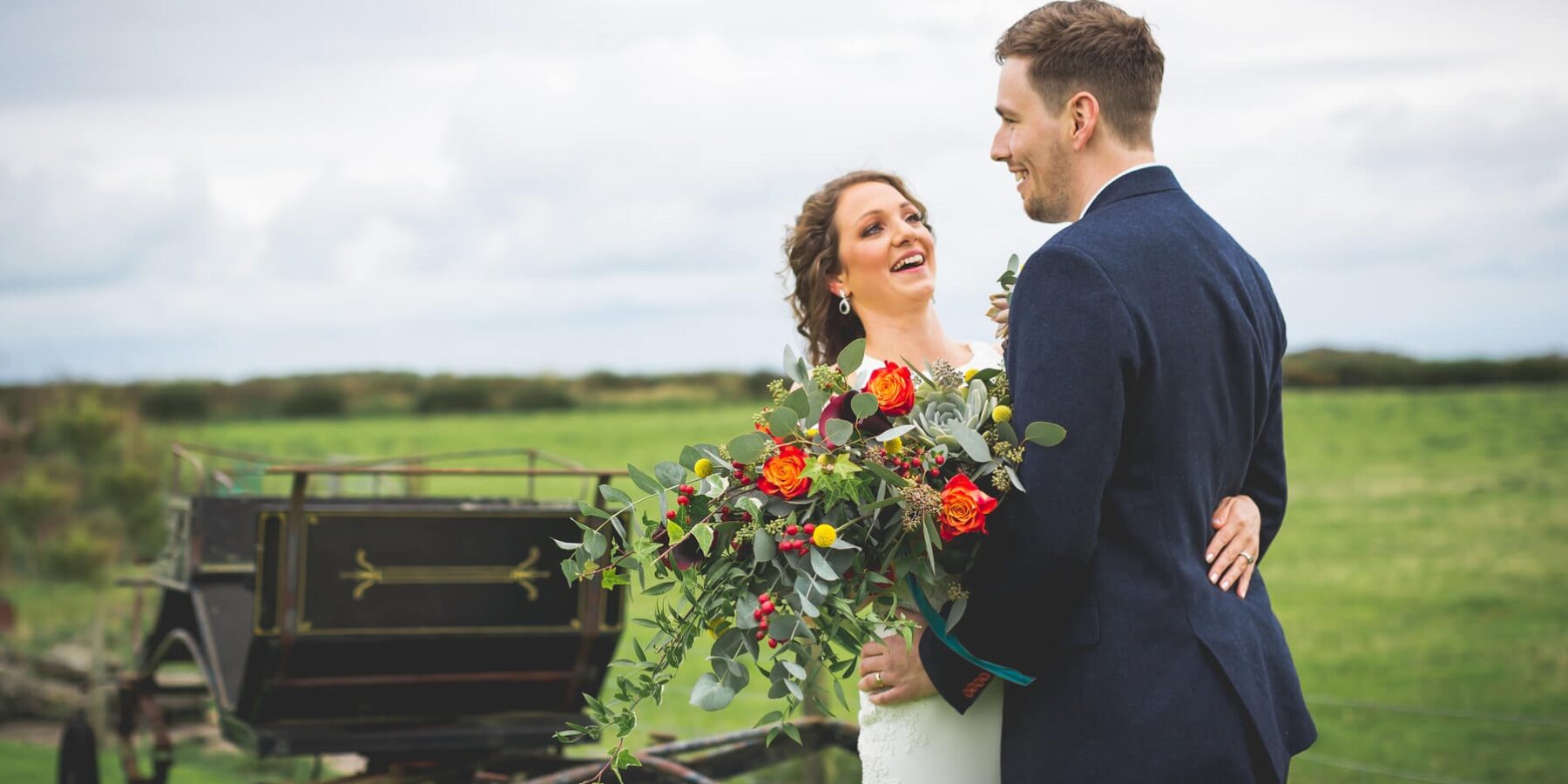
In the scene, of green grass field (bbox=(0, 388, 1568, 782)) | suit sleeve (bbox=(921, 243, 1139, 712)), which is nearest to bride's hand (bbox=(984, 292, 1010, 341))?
suit sleeve (bbox=(921, 243, 1139, 712))

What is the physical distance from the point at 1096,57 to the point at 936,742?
1.14 m

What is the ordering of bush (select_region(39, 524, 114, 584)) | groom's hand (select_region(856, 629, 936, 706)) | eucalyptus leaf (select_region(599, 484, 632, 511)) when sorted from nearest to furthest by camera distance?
eucalyptus leaf (select_region(599, 484, 632, 511)) → groom's hand (select_region(856, 629, 936, 706)) → bush (select_region(39, 524, 114, 584))

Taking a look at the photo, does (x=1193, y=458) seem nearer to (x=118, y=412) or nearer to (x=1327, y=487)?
(x=118, y=412)

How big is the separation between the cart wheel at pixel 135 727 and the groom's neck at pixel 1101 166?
5.69m

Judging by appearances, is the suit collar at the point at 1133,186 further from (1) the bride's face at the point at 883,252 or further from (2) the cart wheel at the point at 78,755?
(2) the cart wheel at the point at 78,755

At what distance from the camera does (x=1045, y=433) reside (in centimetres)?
170

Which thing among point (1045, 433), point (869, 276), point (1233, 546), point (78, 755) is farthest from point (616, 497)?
point (78, 755)

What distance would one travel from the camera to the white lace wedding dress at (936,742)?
2207mm

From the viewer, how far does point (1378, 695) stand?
12.9 meters

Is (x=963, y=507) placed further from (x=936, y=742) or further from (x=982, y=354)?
(x=982, y=354)

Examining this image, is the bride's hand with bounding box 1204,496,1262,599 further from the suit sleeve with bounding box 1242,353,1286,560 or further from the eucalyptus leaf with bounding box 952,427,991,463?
the eucalyptus leaf with bounding box 952,427,991,463

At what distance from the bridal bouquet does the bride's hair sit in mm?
1663

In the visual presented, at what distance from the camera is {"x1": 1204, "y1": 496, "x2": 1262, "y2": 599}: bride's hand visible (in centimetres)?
193

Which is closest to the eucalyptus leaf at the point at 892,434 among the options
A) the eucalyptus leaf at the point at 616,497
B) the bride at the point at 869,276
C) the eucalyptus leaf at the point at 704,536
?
the eucalyptus leaf at the point at 704,536
